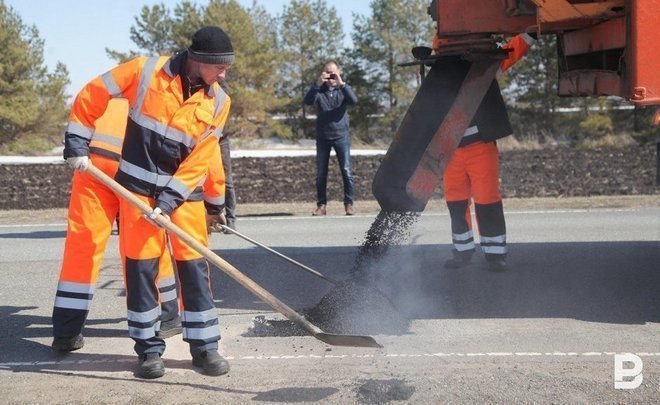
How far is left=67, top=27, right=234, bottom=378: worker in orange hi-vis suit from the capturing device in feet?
14.1

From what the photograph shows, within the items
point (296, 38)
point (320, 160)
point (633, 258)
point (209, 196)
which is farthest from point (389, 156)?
point (296, 38)

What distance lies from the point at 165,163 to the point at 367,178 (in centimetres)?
893

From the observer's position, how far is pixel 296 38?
3688cm

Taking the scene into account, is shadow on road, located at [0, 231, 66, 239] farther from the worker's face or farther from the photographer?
the worker's face

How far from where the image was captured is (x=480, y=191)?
6723 mm

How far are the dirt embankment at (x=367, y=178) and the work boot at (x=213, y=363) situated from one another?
334 inches

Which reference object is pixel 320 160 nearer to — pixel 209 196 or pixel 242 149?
pixel 209 196

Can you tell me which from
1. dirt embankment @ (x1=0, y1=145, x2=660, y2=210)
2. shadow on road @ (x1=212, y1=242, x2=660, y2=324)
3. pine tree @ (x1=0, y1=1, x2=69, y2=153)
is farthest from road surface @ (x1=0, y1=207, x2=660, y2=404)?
pine tree @ (x1=0, y1=1, x2=69, y2=153)

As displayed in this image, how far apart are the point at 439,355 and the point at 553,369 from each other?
62 cm

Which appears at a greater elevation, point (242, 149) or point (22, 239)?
point (22, 239)

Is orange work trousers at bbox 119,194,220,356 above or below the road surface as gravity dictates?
above

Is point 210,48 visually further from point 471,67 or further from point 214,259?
point 471,67

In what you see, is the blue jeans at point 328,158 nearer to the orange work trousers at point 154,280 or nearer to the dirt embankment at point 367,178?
the dirt embankment at point 367,178

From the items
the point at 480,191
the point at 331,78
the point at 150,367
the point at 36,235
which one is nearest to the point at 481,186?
the point at 480,191
